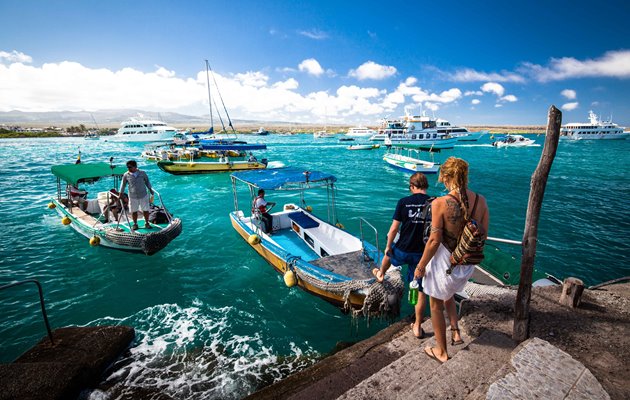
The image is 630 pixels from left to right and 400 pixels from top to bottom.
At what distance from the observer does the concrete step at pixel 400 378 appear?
337 centimetres

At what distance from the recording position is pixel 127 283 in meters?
9.75

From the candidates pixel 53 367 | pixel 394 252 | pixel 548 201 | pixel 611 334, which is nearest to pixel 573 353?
pixel 611 334

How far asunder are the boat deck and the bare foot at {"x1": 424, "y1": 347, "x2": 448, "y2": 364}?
3347mm

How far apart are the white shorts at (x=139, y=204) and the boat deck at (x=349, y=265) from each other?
698 cm

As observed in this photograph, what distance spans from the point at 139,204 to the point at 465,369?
11053 millimetres

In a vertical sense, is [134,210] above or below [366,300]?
above

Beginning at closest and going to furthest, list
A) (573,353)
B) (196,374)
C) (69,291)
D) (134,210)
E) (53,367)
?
(573,353) → (53,367) → (196,374) → (69,291) → (134,210)

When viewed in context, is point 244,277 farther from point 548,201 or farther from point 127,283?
point 548,201

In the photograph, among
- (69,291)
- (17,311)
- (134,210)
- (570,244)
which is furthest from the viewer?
(570,244)

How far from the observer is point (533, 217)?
12.1ft

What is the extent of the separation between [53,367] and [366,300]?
6.31 m

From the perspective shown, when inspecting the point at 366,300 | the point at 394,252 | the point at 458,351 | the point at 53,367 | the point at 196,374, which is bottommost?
the point at 196,374

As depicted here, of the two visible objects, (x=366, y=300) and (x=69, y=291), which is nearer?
(x=366, y=300)

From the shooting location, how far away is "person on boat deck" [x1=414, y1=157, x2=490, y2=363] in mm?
3178
